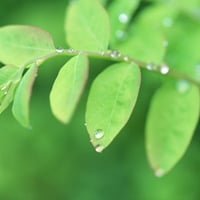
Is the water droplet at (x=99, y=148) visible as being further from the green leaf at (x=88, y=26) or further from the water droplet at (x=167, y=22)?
the water droplet at (x=167, y=22)

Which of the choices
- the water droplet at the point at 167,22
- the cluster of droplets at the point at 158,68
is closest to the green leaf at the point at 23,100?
the cluster of droplets at the point at 158,68

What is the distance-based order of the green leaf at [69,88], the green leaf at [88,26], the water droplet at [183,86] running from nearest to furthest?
1. the green leaf at [69,88]
2. the green leaf at [88,26]
3. the water droplet at [183,86]

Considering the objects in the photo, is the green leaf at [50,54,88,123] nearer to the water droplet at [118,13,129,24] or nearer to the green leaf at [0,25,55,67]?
the green leaf at [0,25,55,67]

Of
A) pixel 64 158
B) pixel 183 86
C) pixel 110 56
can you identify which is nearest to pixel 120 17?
pixel 183 86

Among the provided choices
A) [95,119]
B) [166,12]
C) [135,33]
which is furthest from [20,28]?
[166,12]

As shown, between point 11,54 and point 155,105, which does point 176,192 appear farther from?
point 11,54

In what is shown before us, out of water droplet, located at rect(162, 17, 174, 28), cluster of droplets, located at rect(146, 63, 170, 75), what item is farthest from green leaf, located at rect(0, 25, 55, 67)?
water droplet, located at rect(162, 17, 174, 28)

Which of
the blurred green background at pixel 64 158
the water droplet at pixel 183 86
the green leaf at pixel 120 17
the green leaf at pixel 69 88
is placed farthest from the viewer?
the blurred green background at pixel 64 158
